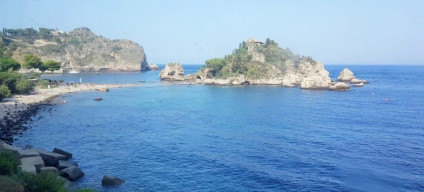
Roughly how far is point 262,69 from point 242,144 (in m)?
105

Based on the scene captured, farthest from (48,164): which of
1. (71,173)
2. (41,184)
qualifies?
(41,184)

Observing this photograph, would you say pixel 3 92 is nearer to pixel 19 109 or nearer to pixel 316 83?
Answer: pixel 19 109

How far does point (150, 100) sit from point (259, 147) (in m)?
53.9

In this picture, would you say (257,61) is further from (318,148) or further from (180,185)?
(180,185)

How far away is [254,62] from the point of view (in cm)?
15138

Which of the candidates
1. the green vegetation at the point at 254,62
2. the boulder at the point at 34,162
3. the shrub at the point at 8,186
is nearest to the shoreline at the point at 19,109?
the boulder at the point at 34,162

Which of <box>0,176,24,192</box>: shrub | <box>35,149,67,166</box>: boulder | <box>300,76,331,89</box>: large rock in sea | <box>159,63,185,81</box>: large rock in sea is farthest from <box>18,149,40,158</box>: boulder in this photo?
<box>159,63,185,81</box>: large rock in sea

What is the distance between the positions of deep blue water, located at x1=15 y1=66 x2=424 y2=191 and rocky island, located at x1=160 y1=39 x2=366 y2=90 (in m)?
59.6

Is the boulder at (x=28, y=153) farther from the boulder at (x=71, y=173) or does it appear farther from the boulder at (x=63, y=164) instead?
the boulder at (x=71, y=173)

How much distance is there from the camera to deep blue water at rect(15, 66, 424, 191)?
106 feet

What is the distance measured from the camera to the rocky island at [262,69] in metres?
138

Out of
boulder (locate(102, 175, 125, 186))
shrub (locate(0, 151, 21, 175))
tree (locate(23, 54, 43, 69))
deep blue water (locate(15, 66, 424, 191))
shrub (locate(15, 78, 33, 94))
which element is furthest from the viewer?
tree (locate(23, 54, 43, 69))

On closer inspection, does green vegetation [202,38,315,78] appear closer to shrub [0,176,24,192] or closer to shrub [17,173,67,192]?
shrub [17,173,67,192]

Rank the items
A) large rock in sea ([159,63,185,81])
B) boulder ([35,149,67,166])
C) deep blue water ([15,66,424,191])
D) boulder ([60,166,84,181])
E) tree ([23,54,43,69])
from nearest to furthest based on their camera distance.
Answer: boulder ([60,166,84,181]) → deep blue water ([15,66,424,191]) → boulder ([35,149,67,166]) → tree ([23,54,43,69]) → large rock in sea ([159,63,185,81])
